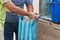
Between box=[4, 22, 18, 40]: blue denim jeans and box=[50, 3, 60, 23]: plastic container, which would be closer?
box=[50, 3, 60, 23]: plastic container

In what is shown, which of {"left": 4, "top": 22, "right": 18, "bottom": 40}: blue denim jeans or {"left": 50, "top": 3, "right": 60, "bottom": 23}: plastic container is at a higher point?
{"left": 50, "top": 3, "right": 60, "bottom": 23}: plastic container

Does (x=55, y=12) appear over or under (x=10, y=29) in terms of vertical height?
over

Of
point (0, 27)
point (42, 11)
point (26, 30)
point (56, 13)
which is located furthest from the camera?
point (42, 11)

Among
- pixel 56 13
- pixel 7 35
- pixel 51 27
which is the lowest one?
pixel 7 35

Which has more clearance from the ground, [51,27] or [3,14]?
[3,14]

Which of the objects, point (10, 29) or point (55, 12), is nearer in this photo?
point (55, 12)

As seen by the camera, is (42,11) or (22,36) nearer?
(22,36)

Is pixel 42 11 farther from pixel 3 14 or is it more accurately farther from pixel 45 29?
pixel 3 14

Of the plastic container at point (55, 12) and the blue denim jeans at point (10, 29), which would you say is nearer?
the plastic container at point (55, 12)

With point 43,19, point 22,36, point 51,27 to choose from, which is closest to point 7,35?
point 22,36

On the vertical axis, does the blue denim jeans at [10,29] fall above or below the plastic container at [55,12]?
below

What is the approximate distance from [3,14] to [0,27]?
127 mm

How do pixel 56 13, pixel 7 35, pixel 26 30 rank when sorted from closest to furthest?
pixel 56 13, pixel 26 30, pixel 7 35

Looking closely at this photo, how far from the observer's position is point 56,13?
6.70ft
